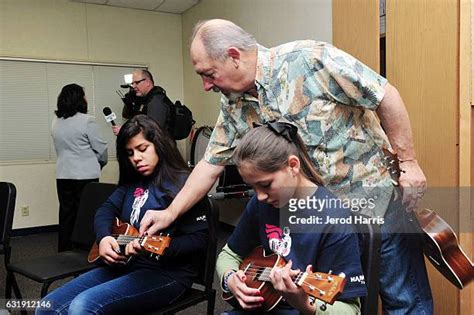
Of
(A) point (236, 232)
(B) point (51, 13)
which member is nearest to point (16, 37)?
(B) point (51, 13)

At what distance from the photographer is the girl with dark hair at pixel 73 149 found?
328cm

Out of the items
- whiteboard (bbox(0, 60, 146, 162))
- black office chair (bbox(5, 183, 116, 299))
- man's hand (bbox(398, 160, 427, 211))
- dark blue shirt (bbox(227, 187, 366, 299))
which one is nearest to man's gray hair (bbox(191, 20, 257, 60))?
dark blue shirt (bbox(227, 187, 366, 299))

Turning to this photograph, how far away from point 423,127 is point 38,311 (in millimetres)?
1656

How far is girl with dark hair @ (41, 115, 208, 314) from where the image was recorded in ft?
4.67

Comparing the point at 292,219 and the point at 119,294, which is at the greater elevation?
the point at 292,219

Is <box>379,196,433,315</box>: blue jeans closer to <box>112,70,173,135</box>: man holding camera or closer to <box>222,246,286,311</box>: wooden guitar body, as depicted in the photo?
<box>222,246,286,311</box>: wooden guitar body

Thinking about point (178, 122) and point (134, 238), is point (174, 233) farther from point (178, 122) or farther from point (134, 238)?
point (178, 122)

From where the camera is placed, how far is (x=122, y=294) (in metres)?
1.41

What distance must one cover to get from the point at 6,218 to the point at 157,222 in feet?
4.12

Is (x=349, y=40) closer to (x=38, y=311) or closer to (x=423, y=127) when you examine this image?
(x=423, y=127)

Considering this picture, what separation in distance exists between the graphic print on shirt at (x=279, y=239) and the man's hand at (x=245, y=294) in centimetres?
12

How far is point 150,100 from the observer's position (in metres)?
3.54

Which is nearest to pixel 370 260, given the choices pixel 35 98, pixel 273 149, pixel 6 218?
pixel 273 149

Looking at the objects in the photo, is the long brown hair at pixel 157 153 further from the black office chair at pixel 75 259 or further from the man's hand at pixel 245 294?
the man's hand at pixel 245 294
